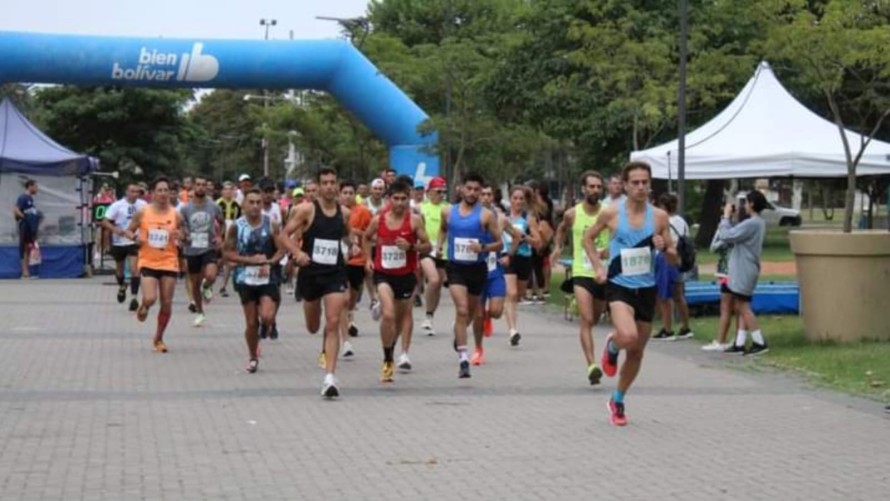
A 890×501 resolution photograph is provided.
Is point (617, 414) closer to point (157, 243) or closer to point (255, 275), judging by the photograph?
point (255, 275)

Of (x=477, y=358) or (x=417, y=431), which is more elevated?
(x=477, y=358)

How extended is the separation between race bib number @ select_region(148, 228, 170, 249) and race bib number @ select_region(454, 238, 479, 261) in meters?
3.39

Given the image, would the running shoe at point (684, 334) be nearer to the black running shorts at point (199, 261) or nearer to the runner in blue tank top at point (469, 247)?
the runner in blue tank top at point (469, 247)

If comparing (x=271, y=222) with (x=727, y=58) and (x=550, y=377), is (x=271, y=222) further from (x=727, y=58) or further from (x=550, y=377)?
(x=727, y=58)

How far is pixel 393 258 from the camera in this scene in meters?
13.1

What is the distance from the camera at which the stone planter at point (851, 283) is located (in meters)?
15.3

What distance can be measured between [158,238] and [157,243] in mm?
52

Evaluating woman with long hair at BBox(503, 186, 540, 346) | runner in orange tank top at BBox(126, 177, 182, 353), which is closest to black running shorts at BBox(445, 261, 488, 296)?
woman with long hair at BBox(503, 186, 540, 346)

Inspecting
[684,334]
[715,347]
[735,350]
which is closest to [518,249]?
[684,334]

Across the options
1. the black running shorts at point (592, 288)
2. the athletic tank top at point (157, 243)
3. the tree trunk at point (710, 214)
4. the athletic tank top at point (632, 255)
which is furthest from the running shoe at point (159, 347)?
the tree trunk at point (710, 214)

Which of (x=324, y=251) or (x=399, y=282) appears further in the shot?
(x=399, y=282)

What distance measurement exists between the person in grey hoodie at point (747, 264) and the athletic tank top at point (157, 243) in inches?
223

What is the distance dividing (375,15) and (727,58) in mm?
38064

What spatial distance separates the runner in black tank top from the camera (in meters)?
12.2
